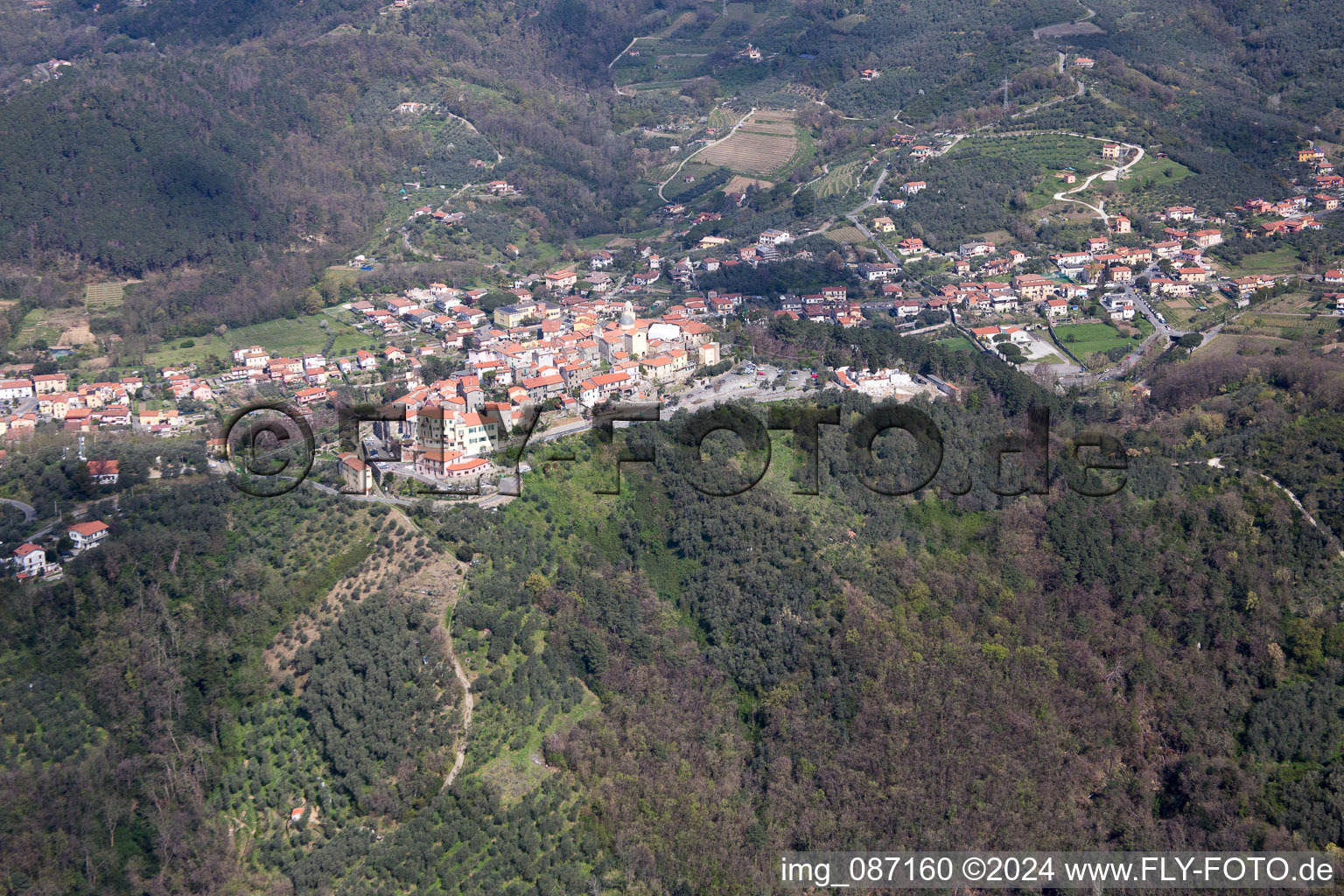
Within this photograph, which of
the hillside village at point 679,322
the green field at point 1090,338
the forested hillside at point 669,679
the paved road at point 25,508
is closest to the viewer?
the forested hillside at point 669,679

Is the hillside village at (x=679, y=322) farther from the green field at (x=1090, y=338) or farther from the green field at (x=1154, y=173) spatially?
the green field at (x=1154, y=173)

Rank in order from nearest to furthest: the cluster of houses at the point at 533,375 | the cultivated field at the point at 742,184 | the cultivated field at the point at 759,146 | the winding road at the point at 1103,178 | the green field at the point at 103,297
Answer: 1. the cluster of houses at the point at 533,375
2. the green field at the point at 103,297
3. the winding road at the point at 1103,178
4. the cultivated field at the point at 742,184
5. the cultivated field at the point at 759,146

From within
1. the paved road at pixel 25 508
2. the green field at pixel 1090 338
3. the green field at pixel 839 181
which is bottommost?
the paved road at pixel 25 508

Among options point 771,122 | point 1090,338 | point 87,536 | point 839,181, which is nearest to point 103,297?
point 87,536

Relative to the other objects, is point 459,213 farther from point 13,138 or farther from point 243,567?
point 243,567

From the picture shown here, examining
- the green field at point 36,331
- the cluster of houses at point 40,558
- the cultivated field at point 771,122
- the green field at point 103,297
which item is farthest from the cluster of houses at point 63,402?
the cultivated field at point 771,122

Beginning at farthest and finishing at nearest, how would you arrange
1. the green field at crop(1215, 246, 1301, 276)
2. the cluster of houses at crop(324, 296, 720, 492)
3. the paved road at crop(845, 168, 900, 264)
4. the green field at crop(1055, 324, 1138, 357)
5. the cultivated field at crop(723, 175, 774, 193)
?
the cultivated field at crop(723, 175, 774, 193) < the paved road at crop(845, 168, 900, 264) < the green field at crop(1215, 246, 1301, 276) < the green field at crop(1055, 324, 1138, 357) < the cluster of houses at crop(324, 296, 720, 492)

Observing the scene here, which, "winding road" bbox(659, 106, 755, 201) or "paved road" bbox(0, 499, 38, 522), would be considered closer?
"paved road" bbox(0, 499, 38, 522)

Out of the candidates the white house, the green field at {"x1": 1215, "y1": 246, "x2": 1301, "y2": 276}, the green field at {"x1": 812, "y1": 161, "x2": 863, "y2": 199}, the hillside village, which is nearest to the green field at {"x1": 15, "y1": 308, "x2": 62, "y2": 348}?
the hillside village

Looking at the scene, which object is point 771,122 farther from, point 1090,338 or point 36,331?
point 36,331

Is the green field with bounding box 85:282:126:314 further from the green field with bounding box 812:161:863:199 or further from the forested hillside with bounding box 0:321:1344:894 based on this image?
the green field with bounding box 812:161:863:199
